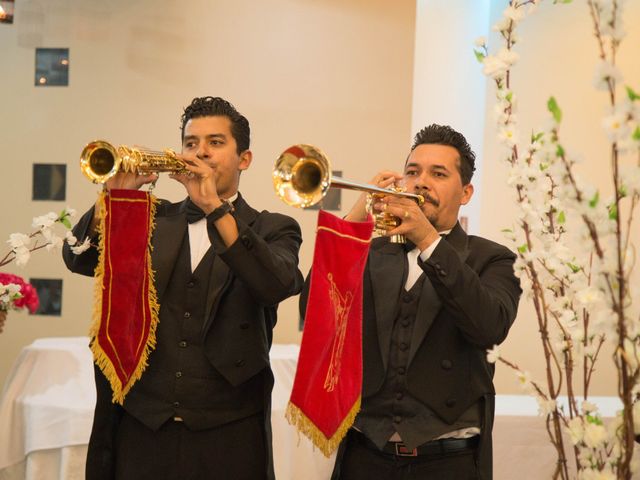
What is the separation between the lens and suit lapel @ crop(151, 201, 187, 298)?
2.55 m

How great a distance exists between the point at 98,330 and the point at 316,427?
75 centimetres

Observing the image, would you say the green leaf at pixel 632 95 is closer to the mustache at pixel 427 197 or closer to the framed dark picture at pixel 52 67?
the mustache at pixel 427 197

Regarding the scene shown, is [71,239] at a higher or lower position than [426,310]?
higher

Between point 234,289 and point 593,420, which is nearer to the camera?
point 593,420

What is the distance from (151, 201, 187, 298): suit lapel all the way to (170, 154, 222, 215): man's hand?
0.76 ft

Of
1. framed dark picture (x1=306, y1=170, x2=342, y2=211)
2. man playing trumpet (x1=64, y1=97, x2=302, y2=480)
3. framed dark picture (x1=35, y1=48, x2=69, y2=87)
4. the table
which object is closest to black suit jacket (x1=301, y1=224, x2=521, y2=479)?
man playing trumpet (x1=64, y1=97, x2=302, y2=480)

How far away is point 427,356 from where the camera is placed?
2350 mm

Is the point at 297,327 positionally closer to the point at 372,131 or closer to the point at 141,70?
the point at 372,131

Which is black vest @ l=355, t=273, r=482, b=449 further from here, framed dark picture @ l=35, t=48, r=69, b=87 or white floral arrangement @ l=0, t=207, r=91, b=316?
framed dark picture @ l=35, t=48, r=69, b=87

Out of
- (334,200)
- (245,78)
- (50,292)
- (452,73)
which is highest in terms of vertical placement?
(452,73)

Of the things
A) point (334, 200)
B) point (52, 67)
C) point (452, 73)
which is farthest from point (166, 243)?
point (452, 73)

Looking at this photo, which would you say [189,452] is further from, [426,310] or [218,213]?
[426,310]

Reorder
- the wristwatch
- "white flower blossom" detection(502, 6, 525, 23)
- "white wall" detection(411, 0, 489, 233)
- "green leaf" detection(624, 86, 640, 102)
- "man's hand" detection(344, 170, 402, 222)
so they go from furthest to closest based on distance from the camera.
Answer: "white wall" detection(411, 0, 489, 233) → "man's hand" detection(344, 170, 402, 222) → the wristwatch → "white flower blossom" detection(502, 6, 525, 23) → "green leaf" detection(624, 86, 640, 102)

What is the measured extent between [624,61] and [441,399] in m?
3.82
